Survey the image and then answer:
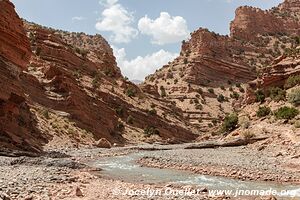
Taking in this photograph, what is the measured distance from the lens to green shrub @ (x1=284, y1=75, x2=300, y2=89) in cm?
4909

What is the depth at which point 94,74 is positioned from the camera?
8212cm

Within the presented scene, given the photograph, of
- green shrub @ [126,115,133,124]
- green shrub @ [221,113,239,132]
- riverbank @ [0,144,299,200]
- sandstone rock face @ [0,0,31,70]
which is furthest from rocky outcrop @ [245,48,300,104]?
sandstone rock face @ [0,0,31,70]

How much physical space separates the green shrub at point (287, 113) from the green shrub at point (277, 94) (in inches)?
212

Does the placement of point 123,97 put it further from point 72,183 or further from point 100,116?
point 72,183

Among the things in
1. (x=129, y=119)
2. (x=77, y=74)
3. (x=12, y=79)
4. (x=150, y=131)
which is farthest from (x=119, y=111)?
(x=12, y=79)

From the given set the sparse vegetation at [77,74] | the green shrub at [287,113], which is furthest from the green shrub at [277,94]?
the sparse vegetation at [77,74]

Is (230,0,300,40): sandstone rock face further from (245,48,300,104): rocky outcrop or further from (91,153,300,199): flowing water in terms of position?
(91,153,300,199): flowing water

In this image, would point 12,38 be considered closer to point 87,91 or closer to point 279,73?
point 87,91

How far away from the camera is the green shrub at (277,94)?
48000 millimetres

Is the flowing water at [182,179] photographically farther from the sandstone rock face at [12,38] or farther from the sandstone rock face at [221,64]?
the sandstone rock face at [221,64]

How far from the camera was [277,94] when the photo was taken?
50.2 meters

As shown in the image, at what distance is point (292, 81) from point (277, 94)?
8.11 feet

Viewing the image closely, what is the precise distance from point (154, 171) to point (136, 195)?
1073cm

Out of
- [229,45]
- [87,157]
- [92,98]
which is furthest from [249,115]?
[229,45]
